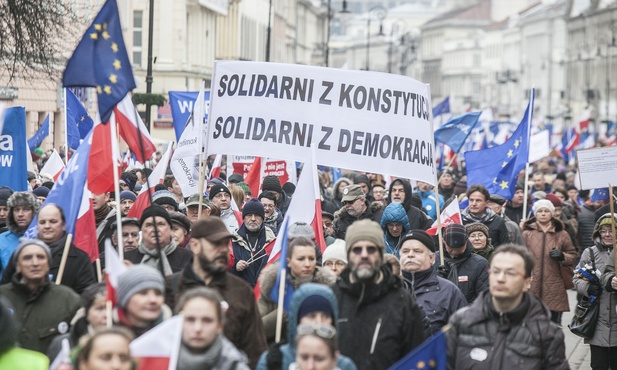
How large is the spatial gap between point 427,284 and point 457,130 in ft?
52.2

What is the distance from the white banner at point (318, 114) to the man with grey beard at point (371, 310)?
12.1 ft

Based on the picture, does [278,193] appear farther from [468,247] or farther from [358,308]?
[358,308]

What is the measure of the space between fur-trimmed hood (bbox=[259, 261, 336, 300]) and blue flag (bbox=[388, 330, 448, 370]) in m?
1.25

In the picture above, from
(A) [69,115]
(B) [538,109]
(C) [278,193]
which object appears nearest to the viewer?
(C) [278,193]

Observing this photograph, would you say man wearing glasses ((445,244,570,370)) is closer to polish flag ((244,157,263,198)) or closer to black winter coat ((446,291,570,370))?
black winter coat ((446,291,570,370))

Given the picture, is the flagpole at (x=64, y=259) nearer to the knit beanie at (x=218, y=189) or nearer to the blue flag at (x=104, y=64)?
the blue flag at (x=104, y=64)

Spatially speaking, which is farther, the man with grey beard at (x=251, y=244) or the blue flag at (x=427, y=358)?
the man with grey beard at (x=251, y=244)

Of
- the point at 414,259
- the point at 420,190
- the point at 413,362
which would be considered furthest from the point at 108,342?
the point at 420,190

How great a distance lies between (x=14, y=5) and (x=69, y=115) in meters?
4.43

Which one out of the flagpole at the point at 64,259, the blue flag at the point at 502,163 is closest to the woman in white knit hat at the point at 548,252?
the blue flag at the point at 502,163

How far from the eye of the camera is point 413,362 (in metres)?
7.88

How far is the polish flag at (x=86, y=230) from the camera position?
35.5ft

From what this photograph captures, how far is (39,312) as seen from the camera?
29.0ft

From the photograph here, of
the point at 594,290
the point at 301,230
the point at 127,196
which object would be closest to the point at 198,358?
the point at 301,230
